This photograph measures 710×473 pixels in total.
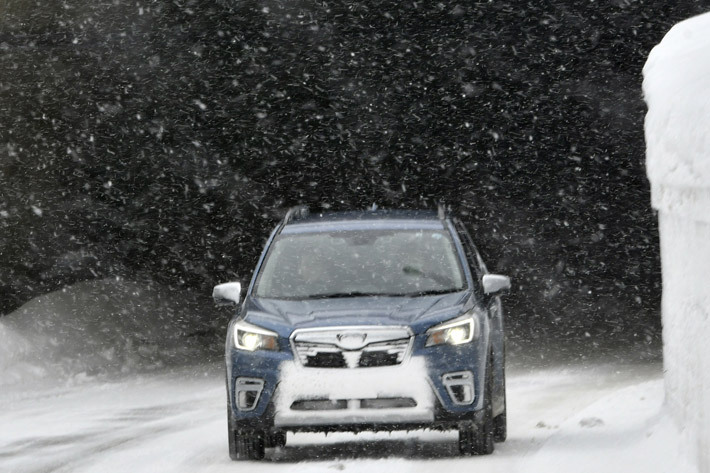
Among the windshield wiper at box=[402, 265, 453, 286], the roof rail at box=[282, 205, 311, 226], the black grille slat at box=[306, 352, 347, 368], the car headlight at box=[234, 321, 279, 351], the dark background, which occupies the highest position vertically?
the roof rail at box=[282, 205, 311, 226]

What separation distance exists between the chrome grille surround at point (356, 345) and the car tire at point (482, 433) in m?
0.68

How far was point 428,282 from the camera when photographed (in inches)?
420

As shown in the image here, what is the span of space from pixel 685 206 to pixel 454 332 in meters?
2.31

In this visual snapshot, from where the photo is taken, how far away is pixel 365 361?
9656mm

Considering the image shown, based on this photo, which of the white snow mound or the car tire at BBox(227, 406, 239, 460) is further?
the car tire at BBox(227, 406, 239, 460)

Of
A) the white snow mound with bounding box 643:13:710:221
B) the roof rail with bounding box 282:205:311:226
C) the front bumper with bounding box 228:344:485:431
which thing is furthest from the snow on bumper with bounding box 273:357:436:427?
the roof rail with bounding box 282:205:311:226

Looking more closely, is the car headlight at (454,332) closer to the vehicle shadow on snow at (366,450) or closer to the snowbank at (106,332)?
the vehicle shadow on snow at (366,450)

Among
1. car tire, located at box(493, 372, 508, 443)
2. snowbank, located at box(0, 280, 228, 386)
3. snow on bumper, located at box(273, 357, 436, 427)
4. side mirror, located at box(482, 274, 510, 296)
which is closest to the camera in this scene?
snow on bumper, located at box(273, 357, 436, 427)

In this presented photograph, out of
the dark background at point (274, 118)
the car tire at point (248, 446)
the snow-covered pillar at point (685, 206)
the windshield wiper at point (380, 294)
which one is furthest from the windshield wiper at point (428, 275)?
the dark background at point (274, 118)

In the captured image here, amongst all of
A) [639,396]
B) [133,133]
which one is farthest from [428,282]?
[133,133]

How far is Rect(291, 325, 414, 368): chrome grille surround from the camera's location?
9664 mm

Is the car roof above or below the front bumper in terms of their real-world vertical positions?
above

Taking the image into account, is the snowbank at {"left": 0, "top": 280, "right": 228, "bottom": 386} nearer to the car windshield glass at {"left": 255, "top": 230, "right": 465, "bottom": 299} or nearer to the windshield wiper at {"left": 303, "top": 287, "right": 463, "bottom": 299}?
the car windshield glass at {"left": 255, "top": 230, "right": 465, "bottom": 299}

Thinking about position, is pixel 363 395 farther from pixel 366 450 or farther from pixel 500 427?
pixel 500 427
